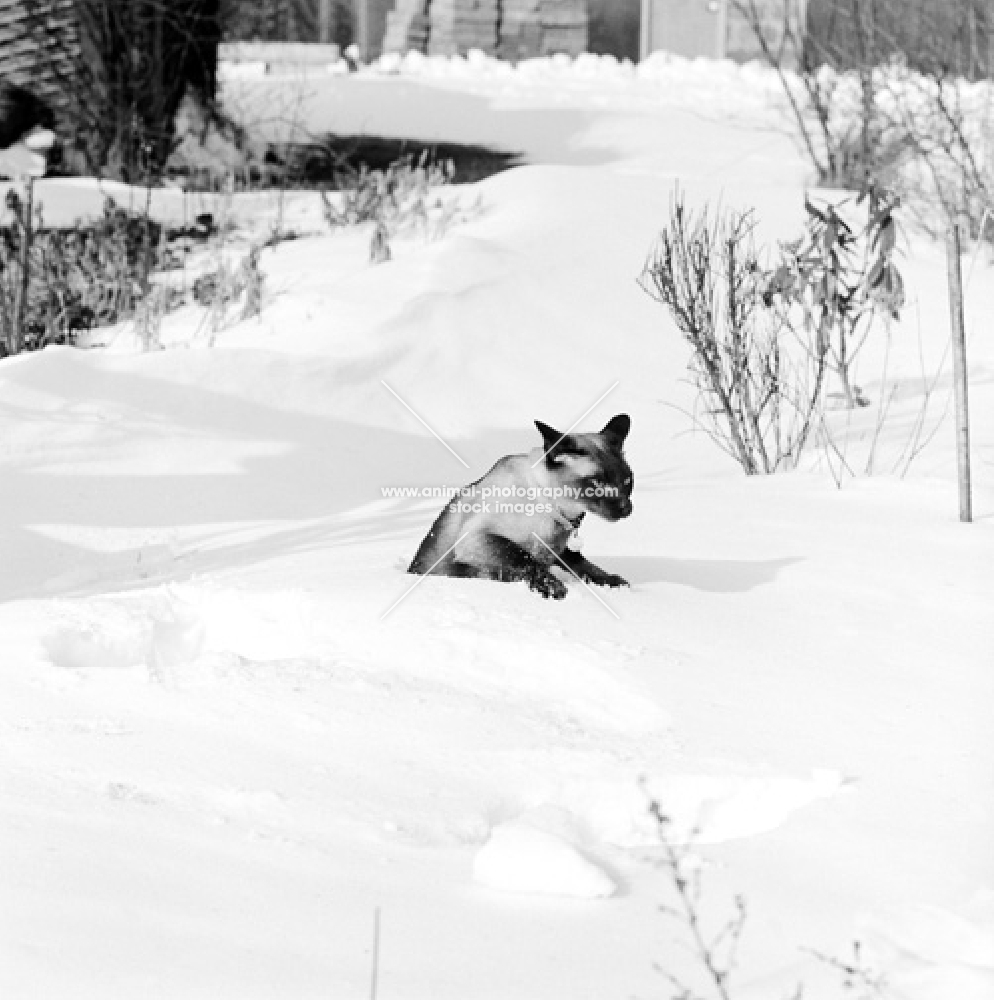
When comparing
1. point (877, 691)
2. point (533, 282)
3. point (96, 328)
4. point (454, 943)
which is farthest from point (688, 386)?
point (454, 943)

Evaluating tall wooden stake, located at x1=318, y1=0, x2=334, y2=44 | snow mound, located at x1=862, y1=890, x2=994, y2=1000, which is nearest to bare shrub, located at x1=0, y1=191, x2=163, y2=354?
snow mound, located at x1=862, y1=890, x2=994, y2=1000

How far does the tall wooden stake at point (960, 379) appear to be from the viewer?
5578mm

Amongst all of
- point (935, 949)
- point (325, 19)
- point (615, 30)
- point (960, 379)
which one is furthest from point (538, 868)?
point (325, 19)

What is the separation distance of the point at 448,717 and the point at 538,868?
84cm

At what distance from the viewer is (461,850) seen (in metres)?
3.06

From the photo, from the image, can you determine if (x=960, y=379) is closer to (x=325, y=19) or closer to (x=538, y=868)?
(x=538, y=868)

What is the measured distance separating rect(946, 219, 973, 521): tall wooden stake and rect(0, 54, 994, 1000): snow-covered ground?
0.43 ft

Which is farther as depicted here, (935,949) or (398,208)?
(398,208)

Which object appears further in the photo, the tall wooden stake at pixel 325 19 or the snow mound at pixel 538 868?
the tall wooden stake at pixel 325 19

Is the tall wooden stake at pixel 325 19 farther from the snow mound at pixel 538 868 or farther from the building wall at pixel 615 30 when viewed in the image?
the snow mound at pixel 538 868

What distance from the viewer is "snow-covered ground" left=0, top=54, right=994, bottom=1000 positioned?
2.63 meters

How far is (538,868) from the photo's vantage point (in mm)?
2861

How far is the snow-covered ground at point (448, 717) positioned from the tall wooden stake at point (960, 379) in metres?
0.13

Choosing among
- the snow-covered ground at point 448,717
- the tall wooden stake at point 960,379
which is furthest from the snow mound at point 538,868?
the tall wooden stake at point 960,379
